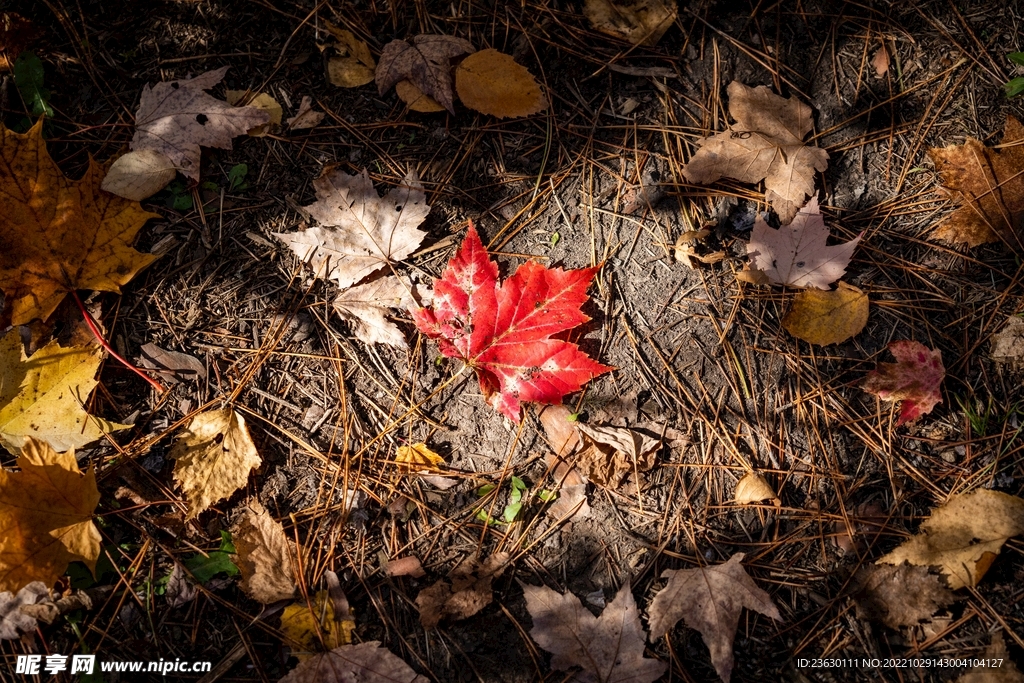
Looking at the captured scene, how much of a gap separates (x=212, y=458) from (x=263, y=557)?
0.32 meters

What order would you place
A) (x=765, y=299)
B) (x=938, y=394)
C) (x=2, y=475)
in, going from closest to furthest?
(x=2, y=475) < (x=938, y=394) < (x=765, y=299)

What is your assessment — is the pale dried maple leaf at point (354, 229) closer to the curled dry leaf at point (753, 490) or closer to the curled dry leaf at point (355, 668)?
the curled dry leaf at point (355, 668)

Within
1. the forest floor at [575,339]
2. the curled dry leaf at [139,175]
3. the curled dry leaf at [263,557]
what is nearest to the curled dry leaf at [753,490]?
the forest floor at [575,339]

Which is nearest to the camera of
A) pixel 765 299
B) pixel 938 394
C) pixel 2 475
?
pixel 2 475

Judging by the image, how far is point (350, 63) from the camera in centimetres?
198

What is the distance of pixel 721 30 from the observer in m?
1.97

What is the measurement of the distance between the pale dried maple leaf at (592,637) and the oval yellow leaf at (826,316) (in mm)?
921

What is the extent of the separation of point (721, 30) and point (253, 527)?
2195 millimetres

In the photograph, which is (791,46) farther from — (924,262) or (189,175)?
(189,175)

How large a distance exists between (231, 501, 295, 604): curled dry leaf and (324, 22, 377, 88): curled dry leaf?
1434 millimetres

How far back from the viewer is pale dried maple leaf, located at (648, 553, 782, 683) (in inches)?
60.0

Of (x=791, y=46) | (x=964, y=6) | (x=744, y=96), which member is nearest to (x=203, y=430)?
(x=744, y=96)

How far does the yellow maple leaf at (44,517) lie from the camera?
59.6 inches

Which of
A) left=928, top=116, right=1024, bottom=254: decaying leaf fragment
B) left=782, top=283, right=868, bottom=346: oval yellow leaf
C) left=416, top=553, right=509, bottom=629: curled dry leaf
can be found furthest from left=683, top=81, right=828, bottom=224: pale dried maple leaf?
left=416, top=553, right=509, bottom=629: curled dry leaf
